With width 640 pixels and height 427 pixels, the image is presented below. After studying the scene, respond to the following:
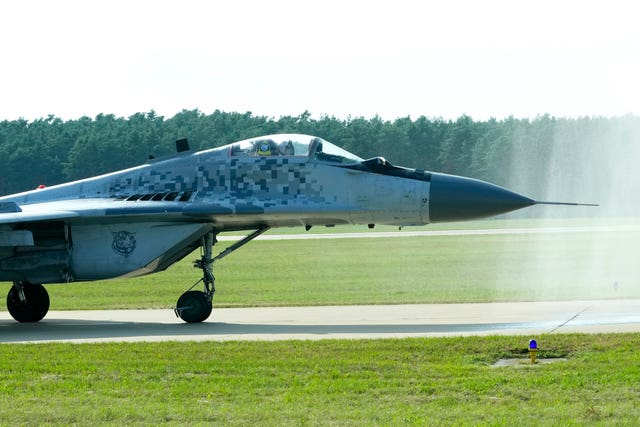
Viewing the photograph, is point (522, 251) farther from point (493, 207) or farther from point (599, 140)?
point (599, 140)

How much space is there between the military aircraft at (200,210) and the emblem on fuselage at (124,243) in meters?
0.02

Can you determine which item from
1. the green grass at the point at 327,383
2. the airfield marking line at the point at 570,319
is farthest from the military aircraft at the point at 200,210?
the green grass at the point at 327,383

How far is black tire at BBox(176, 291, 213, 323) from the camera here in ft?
60.1

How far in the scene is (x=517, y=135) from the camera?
287ft

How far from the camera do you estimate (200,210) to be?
18.0 meters

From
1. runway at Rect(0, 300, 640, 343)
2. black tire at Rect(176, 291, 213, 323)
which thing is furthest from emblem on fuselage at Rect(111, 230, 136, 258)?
runway at Rect(0, 300, 640, 343)

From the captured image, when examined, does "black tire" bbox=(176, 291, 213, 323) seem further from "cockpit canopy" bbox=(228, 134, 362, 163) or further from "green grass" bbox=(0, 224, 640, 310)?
"green grass" bbox=(0, 224, 640, 310)

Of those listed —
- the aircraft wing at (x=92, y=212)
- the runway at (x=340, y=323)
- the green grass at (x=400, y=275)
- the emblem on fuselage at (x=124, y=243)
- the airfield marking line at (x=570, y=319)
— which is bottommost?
the green grass at (x=400, y=275)

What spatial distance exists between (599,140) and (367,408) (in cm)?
6122

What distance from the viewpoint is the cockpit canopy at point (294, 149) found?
1798 cm

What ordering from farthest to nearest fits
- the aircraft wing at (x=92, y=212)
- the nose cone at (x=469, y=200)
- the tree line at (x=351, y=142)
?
1. the tree line at (x=351, y=142)
2. the aircraft wing at (x=92, y=212)
3. the nose cone at (x=469, y=200)

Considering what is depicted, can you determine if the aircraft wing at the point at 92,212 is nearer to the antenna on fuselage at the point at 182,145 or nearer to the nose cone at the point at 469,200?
the antenna on fuselage at the point at 182,145

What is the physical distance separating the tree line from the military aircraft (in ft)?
123

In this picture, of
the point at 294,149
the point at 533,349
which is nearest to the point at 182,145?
the point at 294,149
